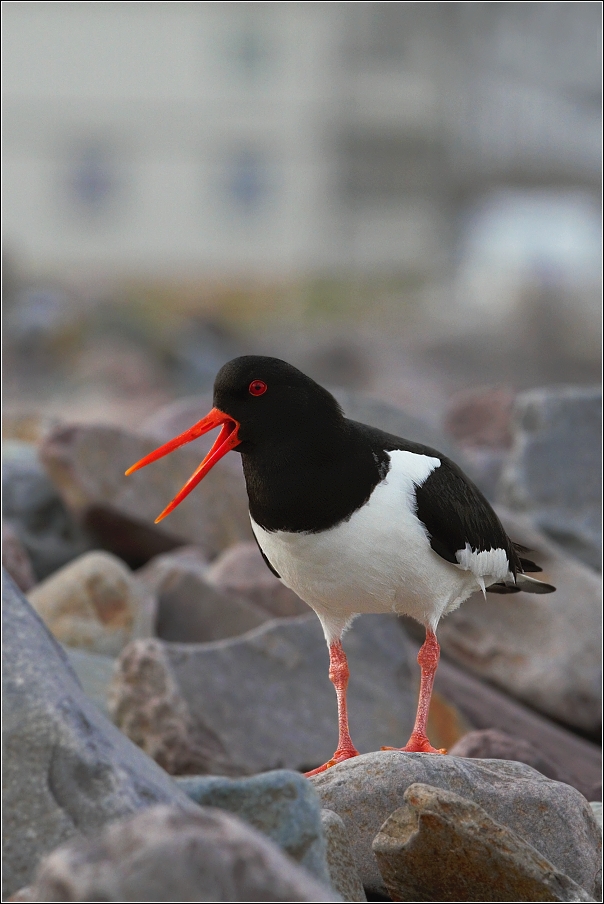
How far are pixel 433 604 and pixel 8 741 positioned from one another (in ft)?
6.81

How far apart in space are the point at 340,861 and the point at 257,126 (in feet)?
119

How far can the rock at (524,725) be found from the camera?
17.1 feet

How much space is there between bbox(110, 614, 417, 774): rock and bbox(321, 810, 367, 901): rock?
190cm

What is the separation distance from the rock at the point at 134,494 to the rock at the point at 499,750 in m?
2.90

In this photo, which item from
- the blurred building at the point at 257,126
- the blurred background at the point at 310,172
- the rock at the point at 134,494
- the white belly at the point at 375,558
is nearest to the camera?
the white belly at the point at 375,558

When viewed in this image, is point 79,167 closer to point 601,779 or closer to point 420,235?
point 420,235

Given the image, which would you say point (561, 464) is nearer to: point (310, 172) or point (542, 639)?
point (542, 639)

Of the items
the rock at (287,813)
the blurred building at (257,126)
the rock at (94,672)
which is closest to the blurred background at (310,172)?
the blurred building at (257,126)

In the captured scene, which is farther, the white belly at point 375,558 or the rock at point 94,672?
the rock at point 94,672

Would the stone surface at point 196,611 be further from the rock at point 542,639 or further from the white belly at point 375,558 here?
the white belly at point 375,558

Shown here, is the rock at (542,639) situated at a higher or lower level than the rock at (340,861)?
lower

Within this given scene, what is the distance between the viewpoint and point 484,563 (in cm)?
448

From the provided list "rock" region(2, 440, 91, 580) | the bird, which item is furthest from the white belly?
"rock" region(2, 440, 91, 580)

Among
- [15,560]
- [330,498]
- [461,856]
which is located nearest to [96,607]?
[15,560]
